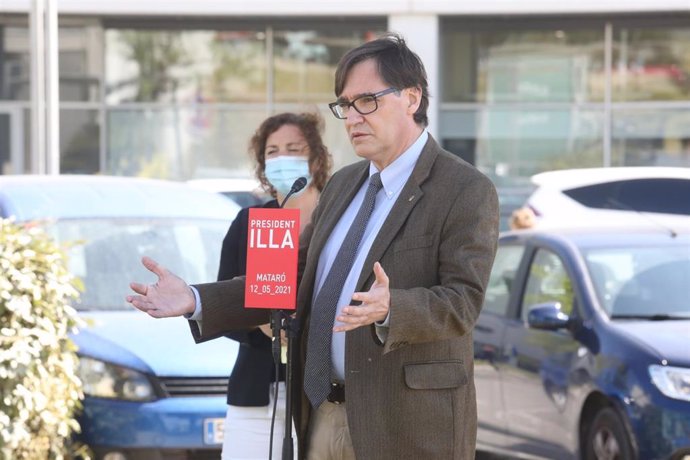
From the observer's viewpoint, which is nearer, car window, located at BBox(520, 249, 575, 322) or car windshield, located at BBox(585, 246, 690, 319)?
car windshield, located at BBox(585, 246, 690, 319)

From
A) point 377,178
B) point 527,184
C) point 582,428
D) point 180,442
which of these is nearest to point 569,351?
point 582,428

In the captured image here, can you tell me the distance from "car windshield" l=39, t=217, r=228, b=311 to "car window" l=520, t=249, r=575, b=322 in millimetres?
1967

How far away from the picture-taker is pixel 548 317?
26.8ft

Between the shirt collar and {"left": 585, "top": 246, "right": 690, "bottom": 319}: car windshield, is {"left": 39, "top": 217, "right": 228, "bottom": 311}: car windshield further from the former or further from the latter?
the shirt collar

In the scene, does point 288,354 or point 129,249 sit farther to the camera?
point 129,249

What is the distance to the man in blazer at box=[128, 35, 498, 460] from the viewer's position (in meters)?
3.69

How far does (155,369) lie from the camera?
709cm

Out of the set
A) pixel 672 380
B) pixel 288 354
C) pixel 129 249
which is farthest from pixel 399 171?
pixel 129 249

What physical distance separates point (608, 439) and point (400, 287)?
4.09m

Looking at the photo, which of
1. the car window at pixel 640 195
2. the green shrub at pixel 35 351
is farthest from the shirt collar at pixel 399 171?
the car window at pixel 640 195

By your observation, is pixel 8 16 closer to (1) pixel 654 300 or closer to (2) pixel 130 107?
(2) pixel 130 107

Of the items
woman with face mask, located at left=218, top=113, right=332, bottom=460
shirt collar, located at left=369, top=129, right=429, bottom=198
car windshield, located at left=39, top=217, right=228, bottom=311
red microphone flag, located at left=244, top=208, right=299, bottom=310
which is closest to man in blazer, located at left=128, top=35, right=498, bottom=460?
shirt collar, located at left=369, top=129, right=429, bottom=198

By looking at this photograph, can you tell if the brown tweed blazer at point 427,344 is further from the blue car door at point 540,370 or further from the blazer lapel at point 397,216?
the blue car door at point 540,370

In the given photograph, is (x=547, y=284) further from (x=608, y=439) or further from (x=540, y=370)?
(x=608, y=439)
